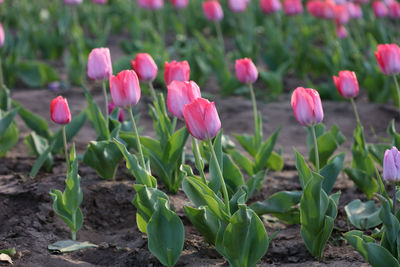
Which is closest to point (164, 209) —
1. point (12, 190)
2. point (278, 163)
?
point (12, 190)

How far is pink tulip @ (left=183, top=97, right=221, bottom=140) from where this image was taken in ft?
7.13

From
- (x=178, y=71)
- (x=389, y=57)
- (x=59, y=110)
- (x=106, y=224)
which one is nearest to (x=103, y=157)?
(x=106, y=224)

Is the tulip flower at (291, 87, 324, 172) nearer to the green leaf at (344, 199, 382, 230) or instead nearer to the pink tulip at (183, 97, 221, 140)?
the pink tulip at (183, 97, 221, 140)

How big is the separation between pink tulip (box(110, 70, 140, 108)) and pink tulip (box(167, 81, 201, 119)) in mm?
150

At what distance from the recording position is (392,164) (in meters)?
2.24

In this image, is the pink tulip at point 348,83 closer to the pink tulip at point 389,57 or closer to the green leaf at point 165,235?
the pink tulip at point 389,57

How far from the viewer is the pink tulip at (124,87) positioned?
8.12 ft

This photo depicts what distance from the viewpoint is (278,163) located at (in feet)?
11.9

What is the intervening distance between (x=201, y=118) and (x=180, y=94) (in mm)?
266

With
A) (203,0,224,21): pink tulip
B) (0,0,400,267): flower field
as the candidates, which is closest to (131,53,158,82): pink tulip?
(0,0,400,267): flower field

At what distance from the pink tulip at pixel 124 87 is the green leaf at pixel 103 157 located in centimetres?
65

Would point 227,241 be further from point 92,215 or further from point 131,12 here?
point 131,12

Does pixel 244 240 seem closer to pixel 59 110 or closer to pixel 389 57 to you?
pixel 59 110

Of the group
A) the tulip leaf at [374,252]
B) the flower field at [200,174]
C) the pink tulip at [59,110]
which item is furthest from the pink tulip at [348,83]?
the pink tulip at [59,110]
